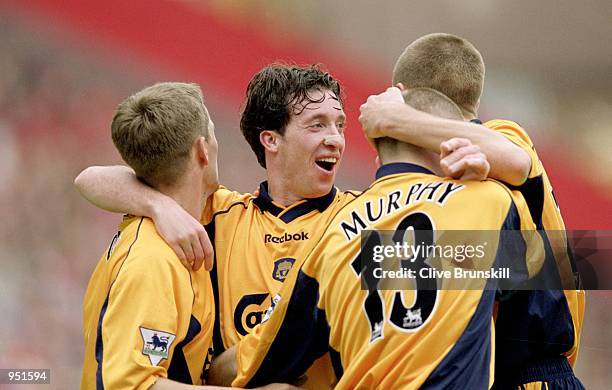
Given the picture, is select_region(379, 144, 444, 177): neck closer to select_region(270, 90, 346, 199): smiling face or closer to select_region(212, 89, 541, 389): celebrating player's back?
select_region(212, 89, 541, 389): celebrating player's back

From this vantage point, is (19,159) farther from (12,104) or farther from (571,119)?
(571,119)

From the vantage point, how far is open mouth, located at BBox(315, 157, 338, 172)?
3391mm

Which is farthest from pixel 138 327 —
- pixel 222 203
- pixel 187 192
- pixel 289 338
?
pixel 222 203

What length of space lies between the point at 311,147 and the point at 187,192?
59 centimetres

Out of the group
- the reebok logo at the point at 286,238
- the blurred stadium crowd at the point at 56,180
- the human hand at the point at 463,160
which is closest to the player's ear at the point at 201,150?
the reebok logo at the point at 286,238

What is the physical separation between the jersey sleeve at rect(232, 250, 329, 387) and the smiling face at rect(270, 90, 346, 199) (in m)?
0.80

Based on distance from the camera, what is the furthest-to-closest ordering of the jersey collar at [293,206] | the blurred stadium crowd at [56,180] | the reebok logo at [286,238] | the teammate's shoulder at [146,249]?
the blurred stadium crowd at [56,180] < the jersey collar at [293,206] < the reebok logo at [286,238] < the teammate's shoulder at [146,249]

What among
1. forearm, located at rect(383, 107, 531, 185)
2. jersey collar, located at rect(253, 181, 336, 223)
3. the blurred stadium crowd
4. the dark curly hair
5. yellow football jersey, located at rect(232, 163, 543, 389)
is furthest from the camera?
the blurred stadium crowd

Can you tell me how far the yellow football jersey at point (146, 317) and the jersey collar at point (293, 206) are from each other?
460 mm

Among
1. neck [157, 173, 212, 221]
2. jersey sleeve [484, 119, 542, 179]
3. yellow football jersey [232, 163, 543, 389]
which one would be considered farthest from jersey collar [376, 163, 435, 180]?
neck [157, 173, 212, 221]

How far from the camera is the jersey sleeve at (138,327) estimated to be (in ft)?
8.66

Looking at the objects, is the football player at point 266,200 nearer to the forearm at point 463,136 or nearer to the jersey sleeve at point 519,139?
the forearm at point 463,136

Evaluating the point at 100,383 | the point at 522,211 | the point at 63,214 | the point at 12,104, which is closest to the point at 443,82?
the point at 522,211

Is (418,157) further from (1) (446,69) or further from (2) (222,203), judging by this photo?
(2) (222,203)
